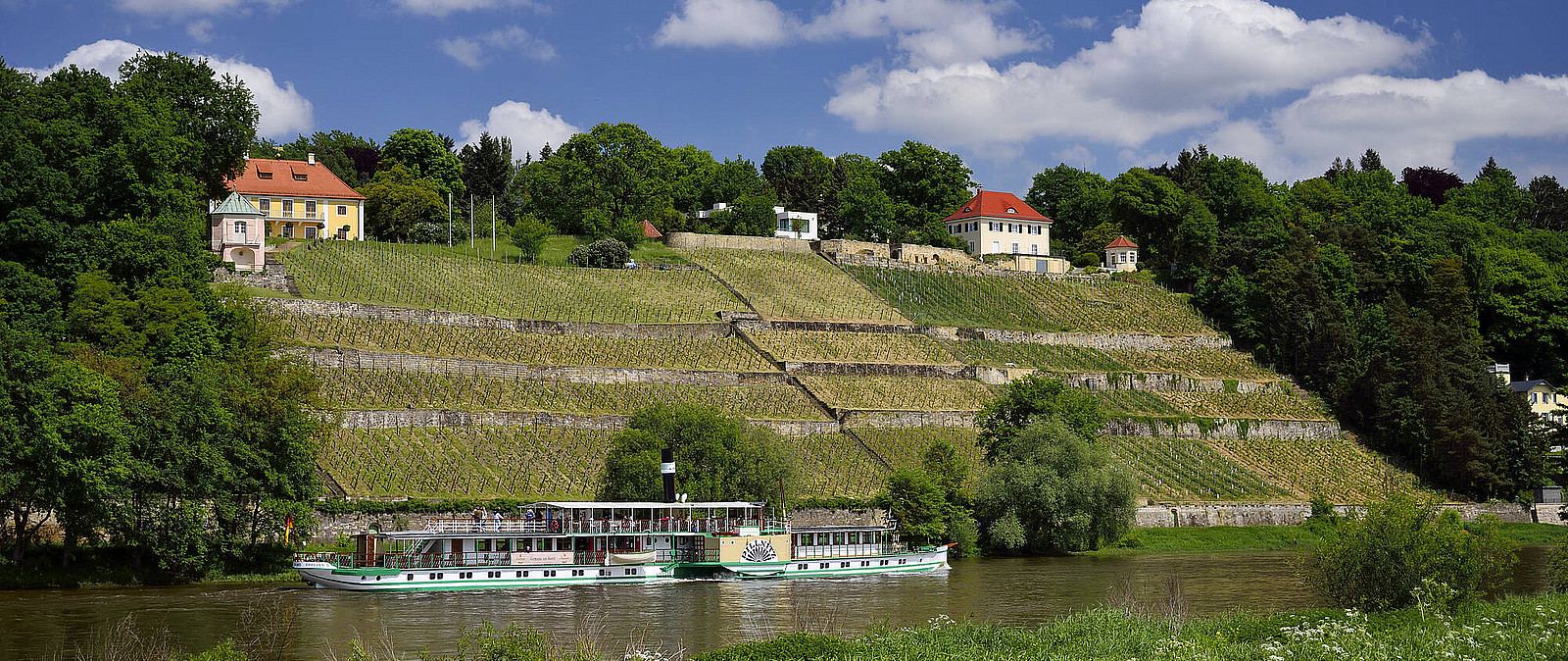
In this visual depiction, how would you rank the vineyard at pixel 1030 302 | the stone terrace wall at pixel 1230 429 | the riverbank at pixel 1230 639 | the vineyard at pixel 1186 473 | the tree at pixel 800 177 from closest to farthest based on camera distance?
the riverbank at pixel 1230 639, the vineyard at pixel 1186 473, the stone terrace wall at pixel 1230 429, the vineyard at pixel 1030 302, the tree at pixel 800 177

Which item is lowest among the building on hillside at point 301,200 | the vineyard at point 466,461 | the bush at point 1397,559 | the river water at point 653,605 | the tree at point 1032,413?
the river water at point 653,605

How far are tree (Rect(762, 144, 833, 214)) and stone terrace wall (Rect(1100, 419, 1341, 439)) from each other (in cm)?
6127

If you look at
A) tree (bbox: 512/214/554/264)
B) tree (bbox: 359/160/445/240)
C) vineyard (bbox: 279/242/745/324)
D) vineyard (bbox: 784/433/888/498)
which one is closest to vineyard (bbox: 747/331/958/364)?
vineyard (bbox: 279/242/745/324)

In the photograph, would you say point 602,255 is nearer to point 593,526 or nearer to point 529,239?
point 529,239

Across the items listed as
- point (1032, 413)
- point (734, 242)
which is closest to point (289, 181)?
point (734, 242)

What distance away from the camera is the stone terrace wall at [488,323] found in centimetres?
8456

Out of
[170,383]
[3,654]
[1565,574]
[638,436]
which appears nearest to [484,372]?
[638,436]

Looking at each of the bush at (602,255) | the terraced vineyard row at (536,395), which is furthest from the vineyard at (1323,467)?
the bush at (602,255)

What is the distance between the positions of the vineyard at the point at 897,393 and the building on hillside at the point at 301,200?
1801 inches

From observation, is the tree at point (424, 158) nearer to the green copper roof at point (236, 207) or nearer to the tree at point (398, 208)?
the tree at point (398, 208)

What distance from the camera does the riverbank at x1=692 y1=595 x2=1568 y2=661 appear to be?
29.8 meters

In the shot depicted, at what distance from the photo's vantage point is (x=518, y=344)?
87438 millimetres

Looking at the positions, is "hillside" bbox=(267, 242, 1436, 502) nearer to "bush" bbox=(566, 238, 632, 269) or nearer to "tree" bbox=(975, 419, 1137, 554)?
"bush" bbox=(566, 238, 632, 269)

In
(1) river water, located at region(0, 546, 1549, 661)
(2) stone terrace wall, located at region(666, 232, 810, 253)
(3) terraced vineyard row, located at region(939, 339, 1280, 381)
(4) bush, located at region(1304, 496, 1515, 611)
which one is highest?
(2) stone terrace wall, located at region(666, 232, 810, 253)
